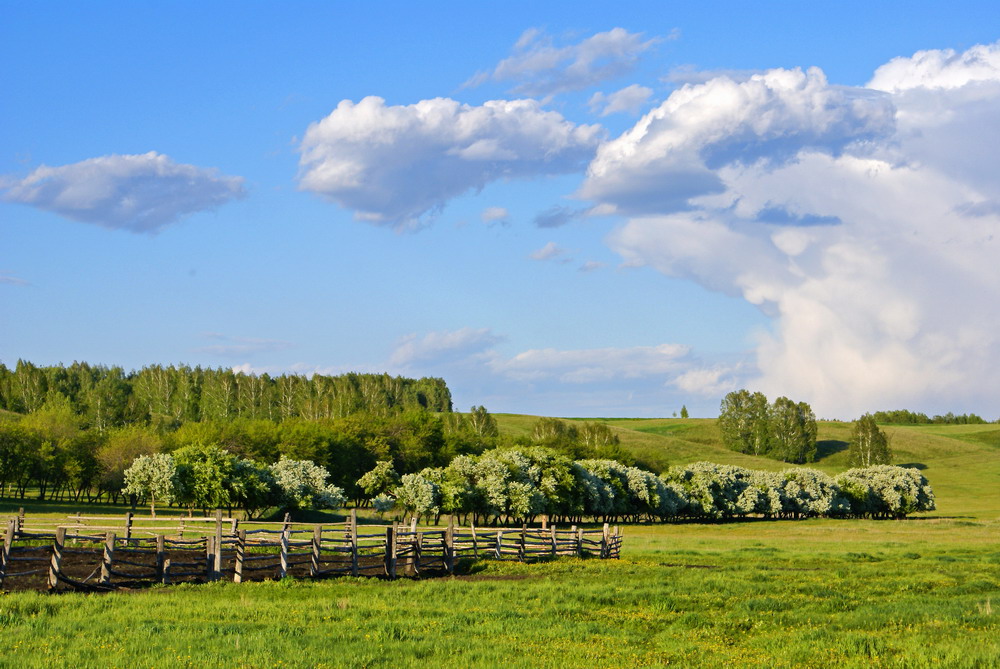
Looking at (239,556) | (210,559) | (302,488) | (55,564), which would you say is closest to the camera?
(55,564)

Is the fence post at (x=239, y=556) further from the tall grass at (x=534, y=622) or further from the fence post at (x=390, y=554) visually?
the fence post at (x=390, y=554)

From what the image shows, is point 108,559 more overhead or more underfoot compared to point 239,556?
more overhead

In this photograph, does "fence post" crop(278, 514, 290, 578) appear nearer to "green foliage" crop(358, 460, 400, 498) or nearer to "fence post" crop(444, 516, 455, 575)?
"fence post" crop(444, 516, 455, 575)

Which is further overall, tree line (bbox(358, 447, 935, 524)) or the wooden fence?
tree line (bbox(358, 447, 935, 524))

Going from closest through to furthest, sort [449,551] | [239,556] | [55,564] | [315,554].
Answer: [55,564] < [239,556] < [315,554] < [449,551]

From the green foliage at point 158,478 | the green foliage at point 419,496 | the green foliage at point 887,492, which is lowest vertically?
the green foliage at point 887,492

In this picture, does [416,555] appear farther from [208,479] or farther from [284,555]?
[208,479]

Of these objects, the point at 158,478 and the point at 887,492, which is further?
the point at 887,492

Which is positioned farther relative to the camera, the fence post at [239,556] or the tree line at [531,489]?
the tree line at [531,489]

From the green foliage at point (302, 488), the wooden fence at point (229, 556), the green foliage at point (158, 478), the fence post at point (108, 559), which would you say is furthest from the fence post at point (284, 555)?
the green foliage at point (302, 488)

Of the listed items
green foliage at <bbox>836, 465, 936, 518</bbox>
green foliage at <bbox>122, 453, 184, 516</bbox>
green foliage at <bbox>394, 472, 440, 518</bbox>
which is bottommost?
green foliage at <bbox>836, 465, 936, 518</bbox>

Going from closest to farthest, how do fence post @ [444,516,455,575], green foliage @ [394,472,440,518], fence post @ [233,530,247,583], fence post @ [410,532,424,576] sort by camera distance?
1. fence post @ [233,530,247,583]
2. fence post @ [410,532,424,576]
3. fence post @ [444,516,455,575]
4. green foliage @ [394,472,440,518]

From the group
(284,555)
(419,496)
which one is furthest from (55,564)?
(419,496)

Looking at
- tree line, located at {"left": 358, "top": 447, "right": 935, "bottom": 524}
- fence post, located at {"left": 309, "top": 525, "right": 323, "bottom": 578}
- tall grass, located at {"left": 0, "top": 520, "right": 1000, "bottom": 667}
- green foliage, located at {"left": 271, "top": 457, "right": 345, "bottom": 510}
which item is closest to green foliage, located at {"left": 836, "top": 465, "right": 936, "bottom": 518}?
tree line, located at {"left": 358, "top": 447, "right": 935, "bottom": 524}
